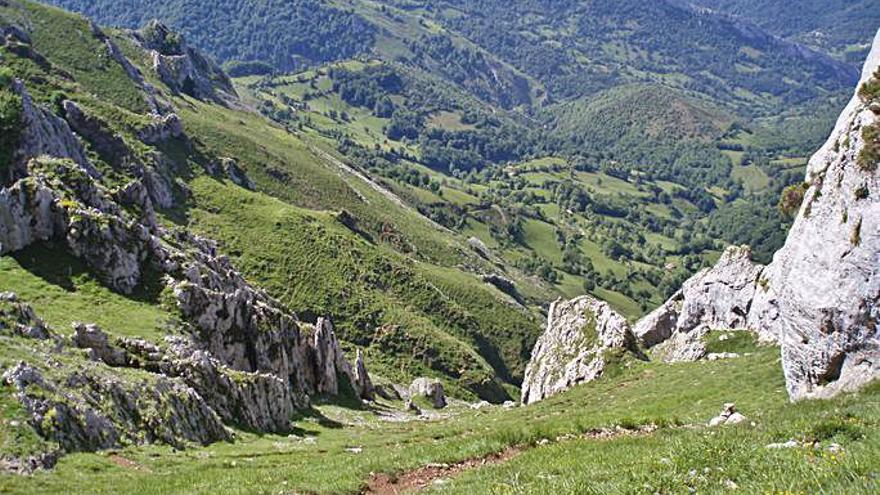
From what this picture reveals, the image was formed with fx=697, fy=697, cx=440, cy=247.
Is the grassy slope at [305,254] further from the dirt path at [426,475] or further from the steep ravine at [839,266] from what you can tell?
the dirt path at [426,475]

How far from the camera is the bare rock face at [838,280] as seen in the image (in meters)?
31.2

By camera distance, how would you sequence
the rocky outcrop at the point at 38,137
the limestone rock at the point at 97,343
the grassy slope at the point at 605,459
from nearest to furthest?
the grassy slope at the point at 605,459
the limestone rock at the point at 97,343
the rocky outcrop at the point at 38,137

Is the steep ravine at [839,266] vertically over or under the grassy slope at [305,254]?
over

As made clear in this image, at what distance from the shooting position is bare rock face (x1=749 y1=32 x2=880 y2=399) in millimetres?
31203

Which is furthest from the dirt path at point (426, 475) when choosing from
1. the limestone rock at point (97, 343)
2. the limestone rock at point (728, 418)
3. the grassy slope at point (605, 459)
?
the limestone rock at point (97, 343)

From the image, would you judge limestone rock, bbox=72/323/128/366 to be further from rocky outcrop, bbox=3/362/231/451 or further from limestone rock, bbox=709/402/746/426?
limestone rock, bbox=709/402/746/426

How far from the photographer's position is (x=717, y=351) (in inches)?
2490

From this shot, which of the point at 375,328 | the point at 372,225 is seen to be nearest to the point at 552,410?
the point at 375,328

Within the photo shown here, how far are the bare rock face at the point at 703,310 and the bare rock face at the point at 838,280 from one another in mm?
30162

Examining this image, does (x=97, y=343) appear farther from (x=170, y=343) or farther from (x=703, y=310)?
(x=703, y=310)

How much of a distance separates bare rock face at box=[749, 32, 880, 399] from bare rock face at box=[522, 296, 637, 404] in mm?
36413

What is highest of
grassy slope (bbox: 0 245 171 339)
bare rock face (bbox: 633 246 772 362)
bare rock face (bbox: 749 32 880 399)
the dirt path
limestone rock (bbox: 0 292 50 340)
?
bare rock face (bbox: 749 32 880 399)

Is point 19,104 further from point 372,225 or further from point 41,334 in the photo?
point 372,225

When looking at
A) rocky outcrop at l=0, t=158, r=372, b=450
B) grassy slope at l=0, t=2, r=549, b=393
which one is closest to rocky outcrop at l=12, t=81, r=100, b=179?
rocky outcrop at l=0, t=158, r=372, b=450
